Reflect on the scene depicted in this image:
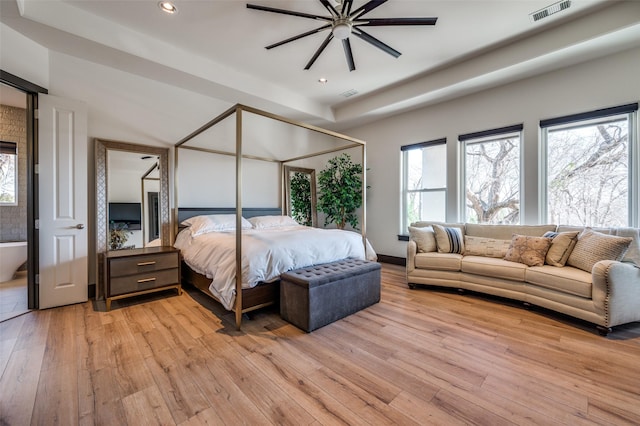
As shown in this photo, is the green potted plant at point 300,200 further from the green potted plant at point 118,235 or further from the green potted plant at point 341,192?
the green potted plant at point 118,235

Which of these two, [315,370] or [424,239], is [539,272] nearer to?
[424,239]

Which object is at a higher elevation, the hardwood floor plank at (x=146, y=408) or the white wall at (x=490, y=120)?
the white wall at (x=490, y=120)

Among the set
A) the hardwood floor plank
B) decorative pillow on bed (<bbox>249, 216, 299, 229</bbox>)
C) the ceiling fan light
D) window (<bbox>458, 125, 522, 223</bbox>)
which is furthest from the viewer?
decorative pillow on bed (<bbox>249, 216, 299, 229</bbox>)

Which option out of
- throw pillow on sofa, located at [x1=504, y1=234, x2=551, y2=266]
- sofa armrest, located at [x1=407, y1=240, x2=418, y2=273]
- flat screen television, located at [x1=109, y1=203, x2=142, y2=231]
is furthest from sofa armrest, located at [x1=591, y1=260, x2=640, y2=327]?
flat screen television, located at [x1=109, y1=203, x2=142, y2=231]

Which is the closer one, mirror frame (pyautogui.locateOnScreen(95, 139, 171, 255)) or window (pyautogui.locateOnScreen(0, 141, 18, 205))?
mirror frame (pyautogui.locateOnScreen(95, 139, 171, 255))

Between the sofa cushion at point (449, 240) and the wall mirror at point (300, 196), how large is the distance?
2.59m

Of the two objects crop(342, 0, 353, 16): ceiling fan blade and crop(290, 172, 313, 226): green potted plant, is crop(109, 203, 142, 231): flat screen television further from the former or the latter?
crop(342, 0, 353, 16): ceiling fan blade

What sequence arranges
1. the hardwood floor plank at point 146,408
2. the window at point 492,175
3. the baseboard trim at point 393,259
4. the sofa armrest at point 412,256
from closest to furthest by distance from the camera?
Answer: the hardwood floor plank at point 146,408, the sofa armrest at point 412,256, the window at point 492,175, the baseboard trim at point 393,259

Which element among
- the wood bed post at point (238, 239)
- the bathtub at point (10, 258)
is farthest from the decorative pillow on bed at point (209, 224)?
the bathtub at point (10, 258)

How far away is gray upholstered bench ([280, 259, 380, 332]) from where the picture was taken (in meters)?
2.47

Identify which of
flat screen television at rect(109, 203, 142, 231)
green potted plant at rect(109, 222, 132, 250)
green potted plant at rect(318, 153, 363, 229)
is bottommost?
green potted plant at rect(109, 222, 132, 250)

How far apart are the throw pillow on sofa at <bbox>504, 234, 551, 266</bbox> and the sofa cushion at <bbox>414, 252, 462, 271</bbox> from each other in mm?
591

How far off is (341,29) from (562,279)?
3349mm

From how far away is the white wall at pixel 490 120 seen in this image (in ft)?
10.5
